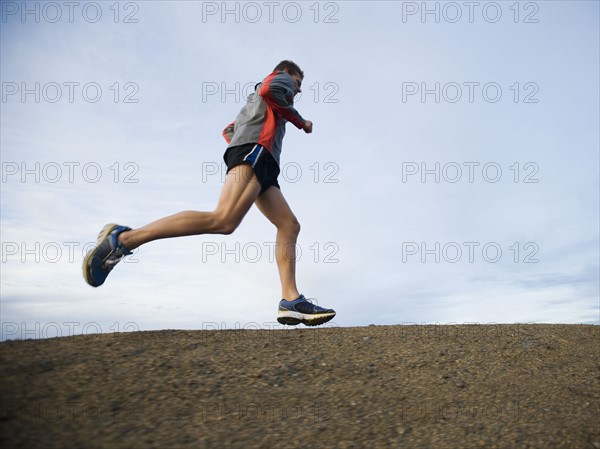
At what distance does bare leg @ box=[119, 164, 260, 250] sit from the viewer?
402cm

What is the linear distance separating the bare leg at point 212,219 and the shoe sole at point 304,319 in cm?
104

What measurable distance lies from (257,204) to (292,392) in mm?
1913

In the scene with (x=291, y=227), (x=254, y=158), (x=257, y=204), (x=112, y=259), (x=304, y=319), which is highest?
(x=254, y=158)

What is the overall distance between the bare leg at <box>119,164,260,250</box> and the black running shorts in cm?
6

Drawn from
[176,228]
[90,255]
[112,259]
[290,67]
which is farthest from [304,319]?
[290,67]

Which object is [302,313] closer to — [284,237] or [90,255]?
[284,237]

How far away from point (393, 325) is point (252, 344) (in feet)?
5.82

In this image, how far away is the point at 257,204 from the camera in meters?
4.66

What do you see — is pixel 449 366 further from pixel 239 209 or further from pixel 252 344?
pixel 239 209

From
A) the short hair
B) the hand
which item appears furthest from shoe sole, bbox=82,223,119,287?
the short hair

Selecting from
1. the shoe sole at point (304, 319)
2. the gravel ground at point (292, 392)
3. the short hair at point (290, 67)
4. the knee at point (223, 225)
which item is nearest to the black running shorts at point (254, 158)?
the knee at point (223, 225)

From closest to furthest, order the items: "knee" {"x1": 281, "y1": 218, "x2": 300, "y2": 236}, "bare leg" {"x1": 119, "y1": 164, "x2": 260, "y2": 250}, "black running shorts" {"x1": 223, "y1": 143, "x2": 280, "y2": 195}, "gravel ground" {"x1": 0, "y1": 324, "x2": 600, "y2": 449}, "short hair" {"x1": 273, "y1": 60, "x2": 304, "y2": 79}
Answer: "gravel ground" {"x1": 0, "y1": 324, "x2": 600, "y2": 449}
"bare leg" {"x1": 119, "y1": 164, "x2": 260, "y2": 250}
"black running shorts" {"x1": 223, "y1": 143, "x2": 280, "y2": 195}
"knee" {"x1": 281, "y1": 218, "x2": 300, "y2": 236}
"short hair" {"x1": 273, "y1": 60, "x2": 304, "y2": 79}

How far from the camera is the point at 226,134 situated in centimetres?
462

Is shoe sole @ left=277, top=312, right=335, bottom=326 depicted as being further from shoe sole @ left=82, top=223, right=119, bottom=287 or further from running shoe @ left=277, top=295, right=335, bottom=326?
shoe sole @ left=82, top=223, right=119, bottom=287
